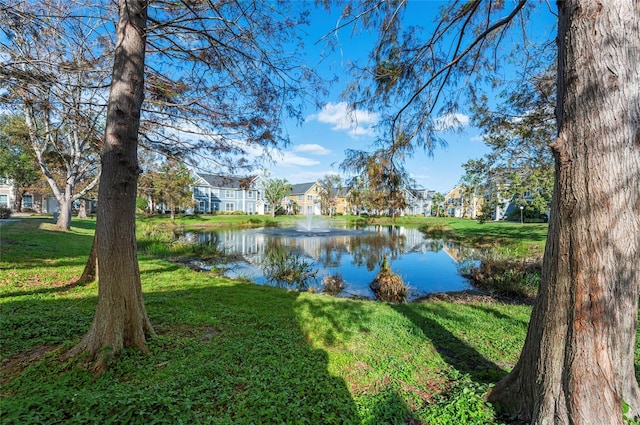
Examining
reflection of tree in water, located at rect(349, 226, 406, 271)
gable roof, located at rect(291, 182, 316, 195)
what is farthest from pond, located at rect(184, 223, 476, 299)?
gable roof, located at rect(291, 182, 316, 195)

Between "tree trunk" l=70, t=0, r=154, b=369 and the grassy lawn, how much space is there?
0.96 ft

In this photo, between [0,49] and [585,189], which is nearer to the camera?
[585,189]

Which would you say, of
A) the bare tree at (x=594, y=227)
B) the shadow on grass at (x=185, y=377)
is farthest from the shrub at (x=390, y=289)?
the bare tree at (x=594, y=227)

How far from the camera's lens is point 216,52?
4.48 m

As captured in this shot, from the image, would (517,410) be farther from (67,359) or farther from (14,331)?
(14,331)

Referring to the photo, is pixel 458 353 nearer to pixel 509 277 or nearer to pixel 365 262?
pixel 509 277

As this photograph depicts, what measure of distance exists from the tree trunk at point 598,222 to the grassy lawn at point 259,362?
79cm

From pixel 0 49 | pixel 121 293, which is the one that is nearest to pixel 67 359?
pixel 121 293

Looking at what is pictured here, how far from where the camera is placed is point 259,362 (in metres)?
3.19

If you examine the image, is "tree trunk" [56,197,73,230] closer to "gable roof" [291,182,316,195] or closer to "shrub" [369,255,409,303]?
"shrub" [369,255,409,303]

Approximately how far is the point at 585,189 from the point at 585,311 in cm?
81

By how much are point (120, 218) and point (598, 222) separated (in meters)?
4.27

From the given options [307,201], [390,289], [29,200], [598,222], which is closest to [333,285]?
[390,289]

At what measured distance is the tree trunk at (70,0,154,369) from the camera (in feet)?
10.1
